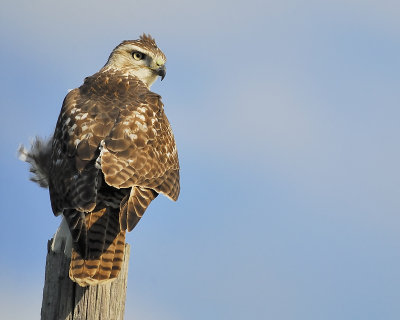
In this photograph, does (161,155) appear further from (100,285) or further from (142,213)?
(100,285)

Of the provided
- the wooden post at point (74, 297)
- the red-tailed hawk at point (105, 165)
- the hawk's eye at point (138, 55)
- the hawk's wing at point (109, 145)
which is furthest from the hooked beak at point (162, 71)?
the wooden post at point (74, 297)

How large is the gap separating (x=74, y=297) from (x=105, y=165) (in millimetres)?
1244

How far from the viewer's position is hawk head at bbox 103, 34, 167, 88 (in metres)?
9.77

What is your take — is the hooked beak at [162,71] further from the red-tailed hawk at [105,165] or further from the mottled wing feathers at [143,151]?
the mottled wing feathers at [143,151]

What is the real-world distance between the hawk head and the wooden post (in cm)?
422

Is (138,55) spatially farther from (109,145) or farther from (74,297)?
(74,297)

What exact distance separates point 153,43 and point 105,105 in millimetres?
2741

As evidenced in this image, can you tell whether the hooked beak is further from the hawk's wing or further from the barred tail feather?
the barred tail feather

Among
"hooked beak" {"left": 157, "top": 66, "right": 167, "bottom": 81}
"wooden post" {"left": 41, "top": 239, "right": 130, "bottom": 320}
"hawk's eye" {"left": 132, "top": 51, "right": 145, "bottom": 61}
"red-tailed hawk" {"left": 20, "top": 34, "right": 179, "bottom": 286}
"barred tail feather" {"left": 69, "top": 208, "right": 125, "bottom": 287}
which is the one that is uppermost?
"hawk's eye" {"left": 132, "top": 51, "right": 145, "bottom": 61}

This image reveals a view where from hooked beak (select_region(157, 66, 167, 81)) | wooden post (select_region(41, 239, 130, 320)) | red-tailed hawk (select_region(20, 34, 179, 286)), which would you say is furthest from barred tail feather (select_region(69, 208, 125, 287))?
hooked beak (select_region(157, 66, 167, 81))

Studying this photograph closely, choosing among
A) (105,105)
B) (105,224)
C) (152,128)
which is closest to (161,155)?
(152,128)

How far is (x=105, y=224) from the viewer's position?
20.5ft

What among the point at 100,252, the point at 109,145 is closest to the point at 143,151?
the point at 109,145

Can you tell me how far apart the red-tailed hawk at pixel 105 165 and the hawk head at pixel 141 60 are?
3.58ft
